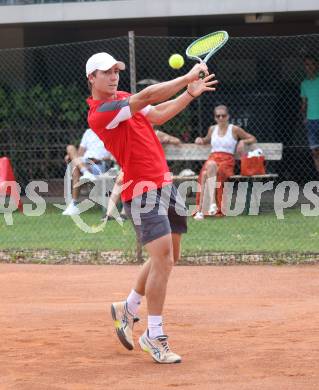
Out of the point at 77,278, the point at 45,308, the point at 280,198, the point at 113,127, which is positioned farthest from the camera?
the point at 280,198

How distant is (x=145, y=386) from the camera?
5.96 metres

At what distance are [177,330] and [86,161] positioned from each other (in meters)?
7.07

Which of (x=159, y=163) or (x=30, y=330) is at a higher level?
(x=159, y=163)

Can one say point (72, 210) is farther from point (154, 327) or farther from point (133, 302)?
point (154, 327)

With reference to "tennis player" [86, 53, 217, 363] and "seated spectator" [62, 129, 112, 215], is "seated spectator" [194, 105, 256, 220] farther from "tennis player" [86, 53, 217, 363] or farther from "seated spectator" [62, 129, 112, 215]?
"tennis player" [86, 53, 217, 363]

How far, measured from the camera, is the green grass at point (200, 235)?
473 inches

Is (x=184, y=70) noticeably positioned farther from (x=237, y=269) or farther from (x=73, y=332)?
(x=73, y=332)

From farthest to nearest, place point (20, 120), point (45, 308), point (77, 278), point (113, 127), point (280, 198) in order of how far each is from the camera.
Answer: point (20, 120) → point (280, 198) → point (77, 278) → point (45, 308) → point (113, 127)

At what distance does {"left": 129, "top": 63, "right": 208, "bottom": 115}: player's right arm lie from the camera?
639 cm

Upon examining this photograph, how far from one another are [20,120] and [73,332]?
345 inches

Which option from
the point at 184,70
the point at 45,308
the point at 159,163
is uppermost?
the point at 184,70

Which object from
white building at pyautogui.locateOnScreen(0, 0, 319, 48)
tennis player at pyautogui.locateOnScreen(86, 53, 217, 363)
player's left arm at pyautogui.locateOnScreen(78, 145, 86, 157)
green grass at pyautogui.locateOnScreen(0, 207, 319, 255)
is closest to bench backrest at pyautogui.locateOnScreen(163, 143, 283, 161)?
green grass at pyautogui.locateOnScreen(0, 207, 319, 255)

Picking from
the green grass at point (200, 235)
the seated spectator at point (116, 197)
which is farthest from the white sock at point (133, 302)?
the seated spectator at point (116, 197)

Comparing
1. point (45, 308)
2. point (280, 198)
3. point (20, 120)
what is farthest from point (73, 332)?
point (20, 120)
